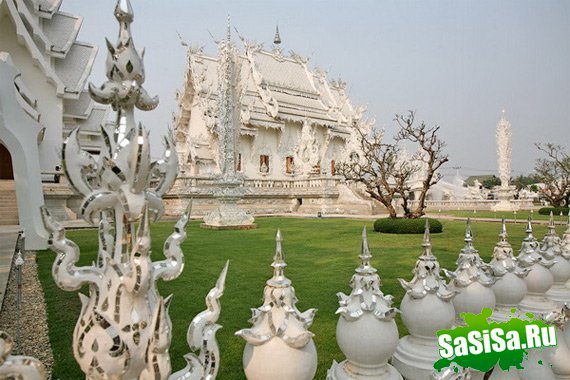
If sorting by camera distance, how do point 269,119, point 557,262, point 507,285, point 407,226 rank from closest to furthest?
point 507,285 < point 557,262 < point 407,226 < point 269,119

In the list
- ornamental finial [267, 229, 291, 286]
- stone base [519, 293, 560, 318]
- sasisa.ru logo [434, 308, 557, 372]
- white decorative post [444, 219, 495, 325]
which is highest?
ornamental finial [267, 229, 291, 286]

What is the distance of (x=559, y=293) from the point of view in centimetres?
348

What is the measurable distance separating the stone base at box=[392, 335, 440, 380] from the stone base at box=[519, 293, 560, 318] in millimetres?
1221

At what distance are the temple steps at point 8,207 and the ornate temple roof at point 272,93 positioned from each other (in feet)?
45.2

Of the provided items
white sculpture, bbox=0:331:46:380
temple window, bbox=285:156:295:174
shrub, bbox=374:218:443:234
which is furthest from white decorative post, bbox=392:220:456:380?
temple window, bbox=285:156:295:174

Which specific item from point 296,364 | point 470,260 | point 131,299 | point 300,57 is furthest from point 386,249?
point 300,57

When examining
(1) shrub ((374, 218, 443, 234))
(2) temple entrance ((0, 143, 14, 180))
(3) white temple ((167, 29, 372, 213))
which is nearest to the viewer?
(1) shrub ((374, 218, 443, 234))

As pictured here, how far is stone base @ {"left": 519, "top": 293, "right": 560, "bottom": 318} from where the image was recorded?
3.15 meters

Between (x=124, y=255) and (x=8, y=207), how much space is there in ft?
42.2

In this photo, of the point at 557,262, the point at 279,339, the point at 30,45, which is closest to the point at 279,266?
the point at 279,339

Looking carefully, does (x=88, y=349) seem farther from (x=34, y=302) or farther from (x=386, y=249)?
(x=386, y=249)

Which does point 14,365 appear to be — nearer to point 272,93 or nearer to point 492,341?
point 492,341

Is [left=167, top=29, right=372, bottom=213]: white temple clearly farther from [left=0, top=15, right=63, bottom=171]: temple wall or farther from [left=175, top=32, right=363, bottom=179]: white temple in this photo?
[left=0, top=15, right=63, bottom=171]: temple wall

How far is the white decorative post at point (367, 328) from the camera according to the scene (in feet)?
6.59
